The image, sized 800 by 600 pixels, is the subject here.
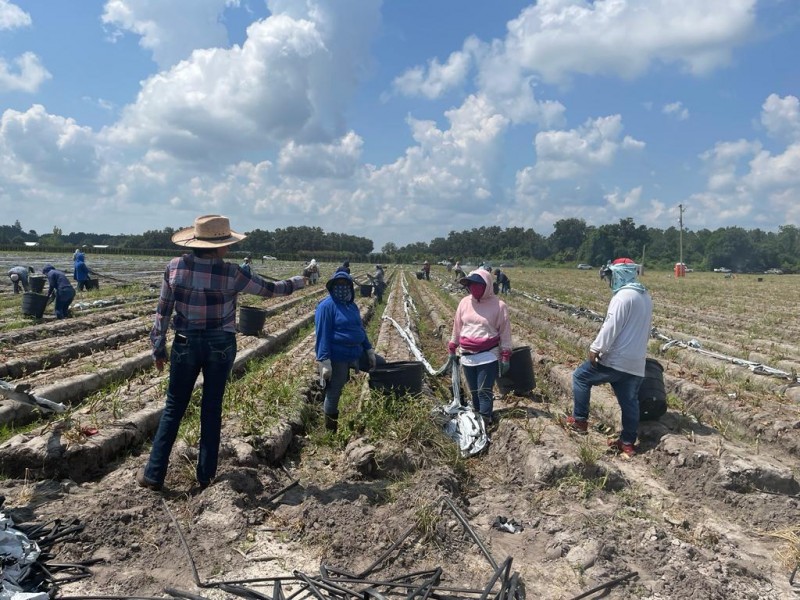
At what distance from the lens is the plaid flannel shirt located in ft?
12.1

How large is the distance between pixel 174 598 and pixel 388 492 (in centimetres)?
168

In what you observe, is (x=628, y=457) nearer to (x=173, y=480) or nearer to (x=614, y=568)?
(x=614, y=568)

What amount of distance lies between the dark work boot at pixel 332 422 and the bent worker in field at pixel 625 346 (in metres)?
2.39

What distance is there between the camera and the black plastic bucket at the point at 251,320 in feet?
34.4

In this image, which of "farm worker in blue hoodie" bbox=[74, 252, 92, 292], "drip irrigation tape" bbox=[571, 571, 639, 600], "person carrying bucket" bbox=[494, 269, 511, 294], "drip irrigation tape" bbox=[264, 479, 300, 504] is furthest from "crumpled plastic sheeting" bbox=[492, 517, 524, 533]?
"person carrying bucket" bbox=[494, 269, 511, 294]

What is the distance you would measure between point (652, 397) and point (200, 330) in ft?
14.2

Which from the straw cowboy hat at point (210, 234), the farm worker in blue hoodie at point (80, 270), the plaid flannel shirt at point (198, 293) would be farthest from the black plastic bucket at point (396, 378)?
the farm worker in blue hoodie at point (80, 270)

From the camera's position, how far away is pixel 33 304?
1126 centimetres

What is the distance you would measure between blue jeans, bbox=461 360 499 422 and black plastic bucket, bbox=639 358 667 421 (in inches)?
58.3

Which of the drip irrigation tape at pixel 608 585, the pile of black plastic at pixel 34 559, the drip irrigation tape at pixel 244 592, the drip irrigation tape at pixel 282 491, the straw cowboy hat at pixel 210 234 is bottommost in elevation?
the drip irrigation tape at pixel 282 491

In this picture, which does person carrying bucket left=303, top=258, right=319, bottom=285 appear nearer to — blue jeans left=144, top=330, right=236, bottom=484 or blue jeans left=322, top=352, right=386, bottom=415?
blue jeans left=322, top=352, right=386, bottom=415

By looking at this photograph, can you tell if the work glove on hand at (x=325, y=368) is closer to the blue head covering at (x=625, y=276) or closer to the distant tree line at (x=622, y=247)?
the blue head covering at (x=625, y=276)

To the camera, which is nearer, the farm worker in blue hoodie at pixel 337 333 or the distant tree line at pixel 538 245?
the farm worker in blue hoodie at pixel 337 333

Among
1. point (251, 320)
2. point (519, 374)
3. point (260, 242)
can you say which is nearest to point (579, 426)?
point (519, 374)
